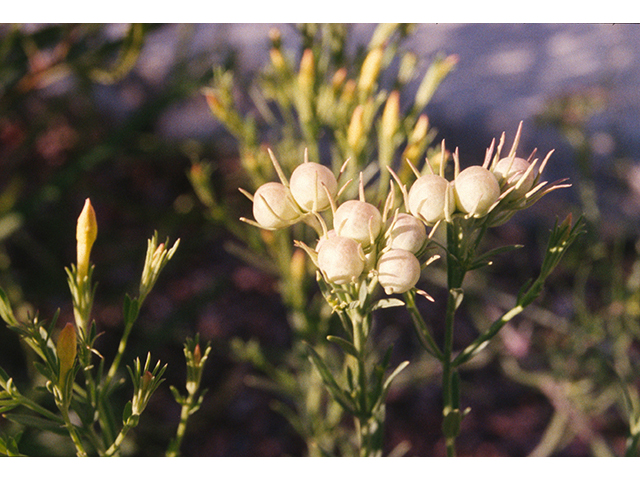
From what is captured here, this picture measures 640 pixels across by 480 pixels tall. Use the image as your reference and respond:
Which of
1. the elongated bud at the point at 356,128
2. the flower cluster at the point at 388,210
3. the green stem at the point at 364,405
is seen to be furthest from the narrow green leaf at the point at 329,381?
the elongated bud at the point at 356,128

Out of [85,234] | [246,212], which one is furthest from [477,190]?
[246,212]

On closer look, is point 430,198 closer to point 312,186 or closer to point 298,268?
point 312,186

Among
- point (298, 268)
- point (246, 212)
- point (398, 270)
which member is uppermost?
point (398, 270)

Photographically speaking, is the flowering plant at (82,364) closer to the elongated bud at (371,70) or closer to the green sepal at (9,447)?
the green sepal at (9,447)
